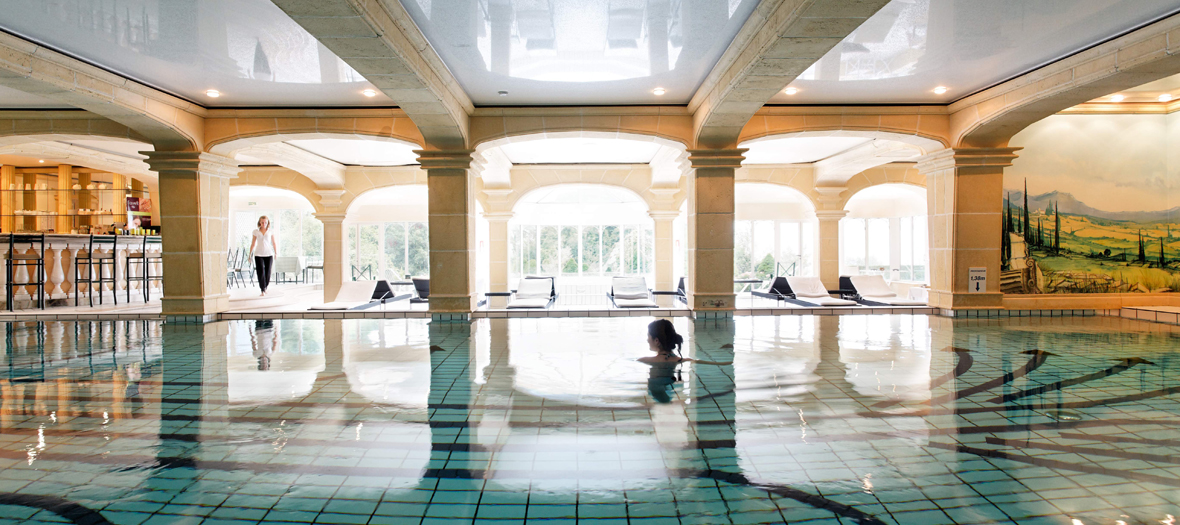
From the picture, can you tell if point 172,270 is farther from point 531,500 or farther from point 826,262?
point 826,262

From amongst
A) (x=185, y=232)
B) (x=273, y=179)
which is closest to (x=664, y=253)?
(x=273, y=179)

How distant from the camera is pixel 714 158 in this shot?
25.4 feet

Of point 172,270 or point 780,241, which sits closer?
point 172,270

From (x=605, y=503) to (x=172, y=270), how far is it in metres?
8.39

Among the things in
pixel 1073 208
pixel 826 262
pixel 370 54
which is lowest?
pixel 826 262

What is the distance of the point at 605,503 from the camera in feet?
6.88

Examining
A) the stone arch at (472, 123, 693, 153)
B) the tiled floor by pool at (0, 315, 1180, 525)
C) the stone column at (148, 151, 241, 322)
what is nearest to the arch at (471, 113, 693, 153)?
the stone arch at (472, 123, 693, 153)

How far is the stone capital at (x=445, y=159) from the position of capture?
25.3 ft

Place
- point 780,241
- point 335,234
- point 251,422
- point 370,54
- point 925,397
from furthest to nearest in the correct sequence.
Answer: point 780,241, point 335,234, point 370,54, point 925,397, point 251,422

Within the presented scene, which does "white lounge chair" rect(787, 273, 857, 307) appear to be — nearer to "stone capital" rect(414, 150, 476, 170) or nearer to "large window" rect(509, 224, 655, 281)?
"stone capital" rect(414, 150, 476, 170)

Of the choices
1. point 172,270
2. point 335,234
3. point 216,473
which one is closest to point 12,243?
point 172,270

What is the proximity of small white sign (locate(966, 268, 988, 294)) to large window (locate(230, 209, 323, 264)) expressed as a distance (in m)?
18.3

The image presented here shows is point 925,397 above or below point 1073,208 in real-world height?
below

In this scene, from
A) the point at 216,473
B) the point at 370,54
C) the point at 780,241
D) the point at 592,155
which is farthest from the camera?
the point at 780,241
